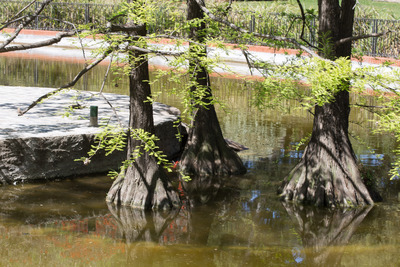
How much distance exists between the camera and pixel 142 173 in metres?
9.57

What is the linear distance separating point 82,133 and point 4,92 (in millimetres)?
4510

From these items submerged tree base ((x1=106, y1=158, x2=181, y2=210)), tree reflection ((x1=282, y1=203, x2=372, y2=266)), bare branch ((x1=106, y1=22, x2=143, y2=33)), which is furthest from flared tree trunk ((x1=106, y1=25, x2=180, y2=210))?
tree reflection ((x1=282, y1=203, x2=372, y2=266))

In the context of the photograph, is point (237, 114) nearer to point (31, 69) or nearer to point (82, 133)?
point (82, 133)

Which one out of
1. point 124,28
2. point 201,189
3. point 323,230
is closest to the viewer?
point 124,28

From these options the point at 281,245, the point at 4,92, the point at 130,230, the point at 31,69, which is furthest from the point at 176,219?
the point at 31,69

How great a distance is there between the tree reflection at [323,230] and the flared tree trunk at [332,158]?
23cm

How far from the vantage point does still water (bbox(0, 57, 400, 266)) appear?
7828 millimetres

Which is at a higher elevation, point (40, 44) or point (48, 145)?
point (40, 44)

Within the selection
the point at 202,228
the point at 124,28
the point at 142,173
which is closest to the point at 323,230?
the point at 202,228

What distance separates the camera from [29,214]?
9.18 meters

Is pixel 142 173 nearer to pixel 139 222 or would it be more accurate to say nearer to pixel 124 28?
pixel 139 222

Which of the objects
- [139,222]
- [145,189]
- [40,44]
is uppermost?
[40,44]

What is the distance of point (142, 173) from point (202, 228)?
4.30 feet

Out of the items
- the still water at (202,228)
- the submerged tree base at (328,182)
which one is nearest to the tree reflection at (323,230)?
the still water at (202,228)
